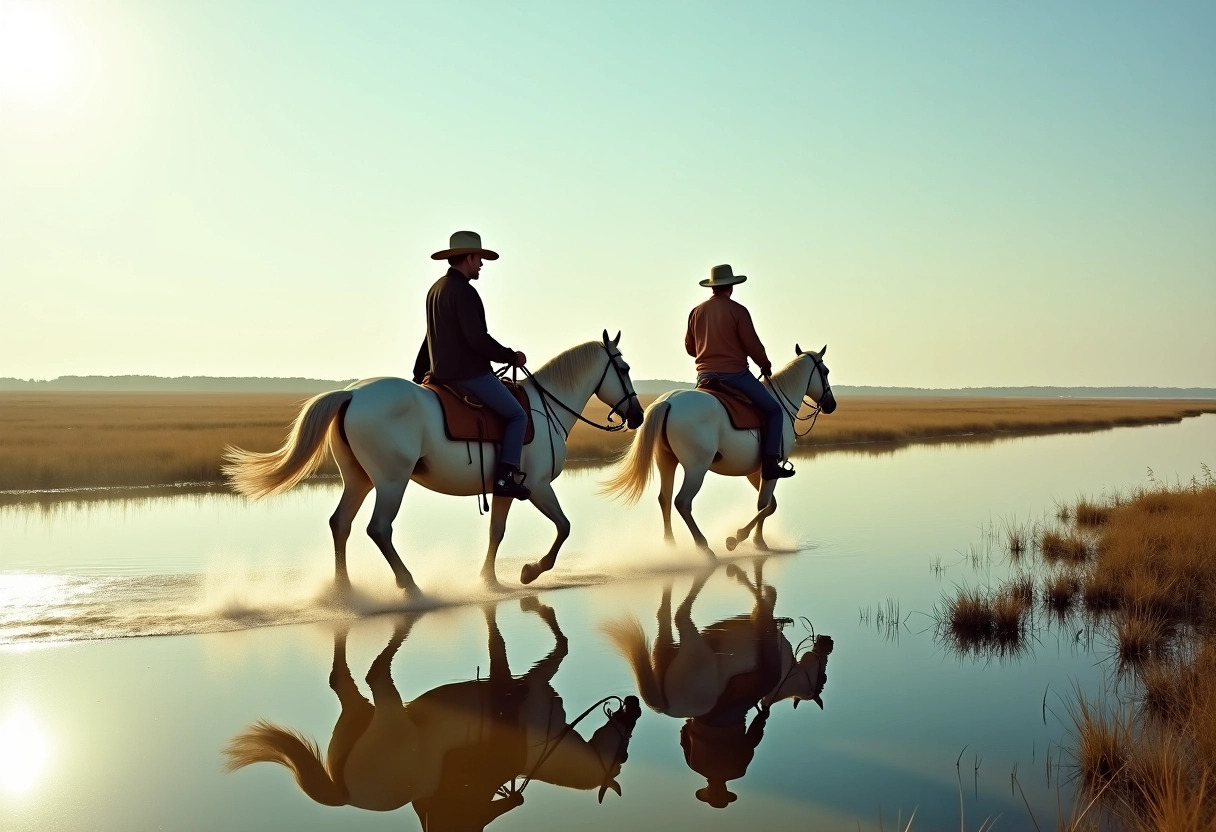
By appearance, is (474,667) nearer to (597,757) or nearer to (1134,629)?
(597,757)

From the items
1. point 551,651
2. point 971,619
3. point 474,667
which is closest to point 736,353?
point 971,619

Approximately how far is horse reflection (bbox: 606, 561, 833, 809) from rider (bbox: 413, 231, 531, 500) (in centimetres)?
192

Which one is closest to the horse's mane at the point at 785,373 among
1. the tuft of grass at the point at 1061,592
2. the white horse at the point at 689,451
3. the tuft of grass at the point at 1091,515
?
the white horse at the point at 689,451

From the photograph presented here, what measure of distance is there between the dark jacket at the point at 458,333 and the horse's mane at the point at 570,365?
101 centimetres

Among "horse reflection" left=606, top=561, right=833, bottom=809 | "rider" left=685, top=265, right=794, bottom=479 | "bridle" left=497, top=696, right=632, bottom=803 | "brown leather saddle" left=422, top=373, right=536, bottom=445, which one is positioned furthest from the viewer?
"rider" left=685, top=265, right=794, bottom=479

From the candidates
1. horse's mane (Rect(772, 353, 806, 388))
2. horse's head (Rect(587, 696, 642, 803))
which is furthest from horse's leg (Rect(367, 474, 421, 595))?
horse's mane (Rect(772, 353, 806, 388))

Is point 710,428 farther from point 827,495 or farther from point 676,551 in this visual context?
point 827,495

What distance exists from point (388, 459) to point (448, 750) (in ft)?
12.9

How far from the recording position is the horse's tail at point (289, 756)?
14.4 ft

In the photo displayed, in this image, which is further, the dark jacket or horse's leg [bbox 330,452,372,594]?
the dark jacket

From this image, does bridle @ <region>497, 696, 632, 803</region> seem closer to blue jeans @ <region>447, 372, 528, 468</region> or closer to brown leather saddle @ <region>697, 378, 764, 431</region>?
blue jeans @ <region>447, 372, 528, 468</region>

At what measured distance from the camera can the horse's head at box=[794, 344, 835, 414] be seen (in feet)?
42.9

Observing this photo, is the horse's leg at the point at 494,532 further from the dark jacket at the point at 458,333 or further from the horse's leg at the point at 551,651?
the dark jacket at the point at 458,333

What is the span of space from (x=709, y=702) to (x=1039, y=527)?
918 centimetres
